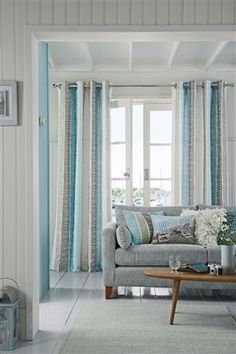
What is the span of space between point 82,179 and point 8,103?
3.09 m

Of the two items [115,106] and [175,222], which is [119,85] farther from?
[175,222]

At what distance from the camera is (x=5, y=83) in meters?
3.88

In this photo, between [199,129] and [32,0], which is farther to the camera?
[199,129]

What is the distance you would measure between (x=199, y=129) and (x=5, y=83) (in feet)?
11.4

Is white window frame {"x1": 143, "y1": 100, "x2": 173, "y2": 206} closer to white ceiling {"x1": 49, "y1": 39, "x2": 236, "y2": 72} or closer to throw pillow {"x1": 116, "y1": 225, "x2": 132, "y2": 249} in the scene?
white ceiling {"x1": 49, "y1": 39, "x2": 236, "y2": 72}

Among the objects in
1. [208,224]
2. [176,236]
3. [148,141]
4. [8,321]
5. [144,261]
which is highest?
[148,141]

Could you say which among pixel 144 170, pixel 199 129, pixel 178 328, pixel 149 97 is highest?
pixel 149 97

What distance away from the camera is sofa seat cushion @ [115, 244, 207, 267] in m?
5.27

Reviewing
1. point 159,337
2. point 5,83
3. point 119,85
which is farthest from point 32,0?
point 119,85

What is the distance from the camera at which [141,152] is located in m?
7.06

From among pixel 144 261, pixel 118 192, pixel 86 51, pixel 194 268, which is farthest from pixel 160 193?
pixel 194 268

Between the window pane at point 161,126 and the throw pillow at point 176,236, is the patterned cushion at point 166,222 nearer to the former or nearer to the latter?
the throw pillow at point 176,236

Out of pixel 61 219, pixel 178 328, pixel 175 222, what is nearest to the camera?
pixel 178 328

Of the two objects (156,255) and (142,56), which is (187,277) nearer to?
(156,255)
